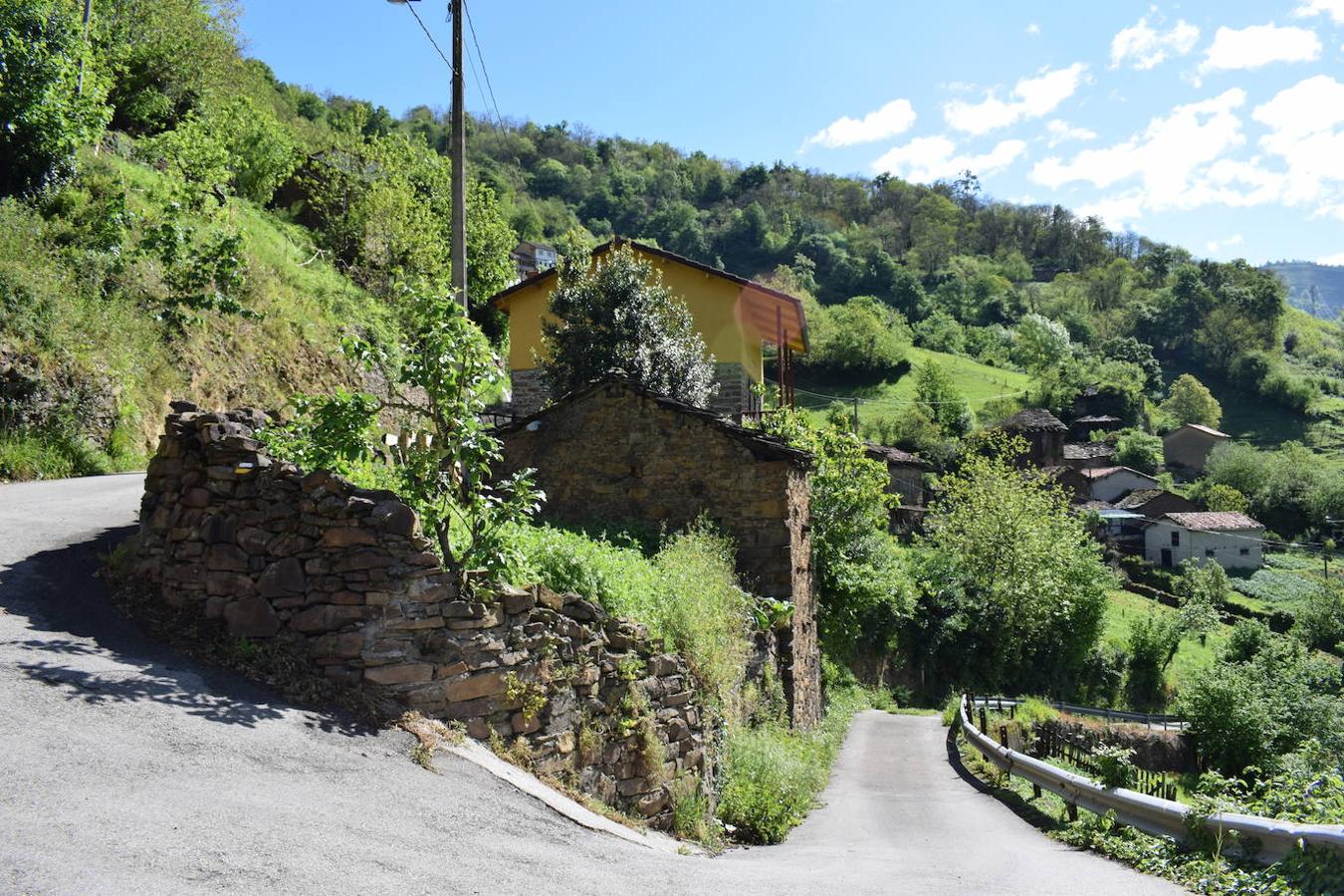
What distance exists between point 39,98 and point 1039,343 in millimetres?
103738

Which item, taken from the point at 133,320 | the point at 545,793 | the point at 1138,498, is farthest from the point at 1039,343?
the point at 545,793

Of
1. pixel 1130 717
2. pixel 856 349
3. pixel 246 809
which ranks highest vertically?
pixel 856 349

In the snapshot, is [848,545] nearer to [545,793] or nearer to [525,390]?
[525,390]

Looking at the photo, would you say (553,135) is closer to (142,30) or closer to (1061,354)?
(1061,354)

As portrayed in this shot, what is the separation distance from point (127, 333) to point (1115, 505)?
72.6 meters

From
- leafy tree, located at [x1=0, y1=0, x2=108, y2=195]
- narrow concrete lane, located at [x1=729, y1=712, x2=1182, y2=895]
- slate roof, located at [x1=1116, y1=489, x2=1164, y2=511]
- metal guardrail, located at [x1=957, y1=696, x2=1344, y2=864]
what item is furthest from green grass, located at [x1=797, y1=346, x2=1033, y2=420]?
metal guardrail, located at [x1=957, y1=696, x2=1344, y2=864]

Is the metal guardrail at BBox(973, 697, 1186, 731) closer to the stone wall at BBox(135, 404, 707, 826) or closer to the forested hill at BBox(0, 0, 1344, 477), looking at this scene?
the forested hill at BBox(0, 0, 1344, 477)

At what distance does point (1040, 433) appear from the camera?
258ft

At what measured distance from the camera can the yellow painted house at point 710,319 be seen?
25.2 meters

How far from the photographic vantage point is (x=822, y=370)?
87.6m

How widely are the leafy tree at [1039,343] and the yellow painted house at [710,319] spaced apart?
84237 millimetres

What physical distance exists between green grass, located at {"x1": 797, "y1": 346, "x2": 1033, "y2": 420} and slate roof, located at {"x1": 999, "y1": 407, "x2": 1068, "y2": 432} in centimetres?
570

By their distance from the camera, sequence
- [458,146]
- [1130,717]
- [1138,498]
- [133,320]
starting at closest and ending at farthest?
1. [458,146]
2. [133,320]
3. [1130,717]
4. [1138,498]

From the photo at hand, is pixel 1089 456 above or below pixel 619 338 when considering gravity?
below
